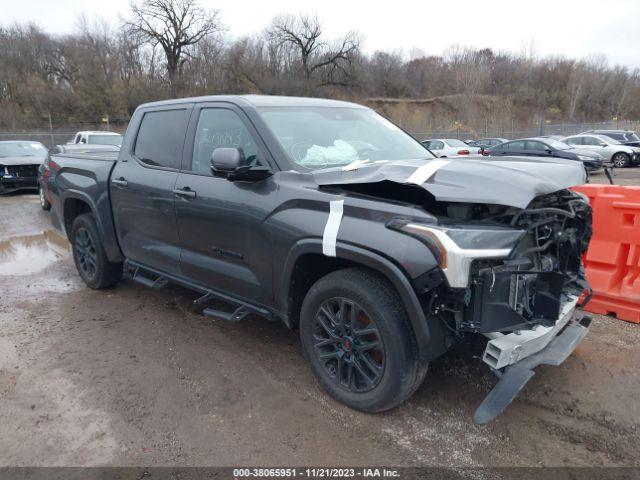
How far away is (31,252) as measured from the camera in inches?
290

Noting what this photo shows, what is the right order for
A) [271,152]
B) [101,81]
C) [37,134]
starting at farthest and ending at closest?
1. [101,81]
2. [37,134]
3. [271,152]

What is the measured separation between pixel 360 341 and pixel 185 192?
1.86 metres

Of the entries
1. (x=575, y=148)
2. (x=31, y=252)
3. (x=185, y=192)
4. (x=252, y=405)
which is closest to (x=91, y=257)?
(x=185, y=192)

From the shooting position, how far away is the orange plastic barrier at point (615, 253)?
431 centimetres

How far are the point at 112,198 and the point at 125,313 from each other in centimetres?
114

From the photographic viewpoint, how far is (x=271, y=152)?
335 centimetres

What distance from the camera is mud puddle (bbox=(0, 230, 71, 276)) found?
6477 millimetres

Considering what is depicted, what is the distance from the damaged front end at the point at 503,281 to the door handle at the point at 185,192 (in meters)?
1.80

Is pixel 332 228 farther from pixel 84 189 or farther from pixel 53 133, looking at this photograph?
pixel 53 133

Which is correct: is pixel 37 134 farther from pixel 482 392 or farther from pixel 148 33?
pixel 482 392

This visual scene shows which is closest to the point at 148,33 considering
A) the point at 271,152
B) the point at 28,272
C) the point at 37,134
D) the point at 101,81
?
the point at 101,81

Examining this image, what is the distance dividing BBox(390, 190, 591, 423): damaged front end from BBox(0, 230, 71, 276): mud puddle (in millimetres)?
5720

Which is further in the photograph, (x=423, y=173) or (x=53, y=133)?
(x=53, y=133)

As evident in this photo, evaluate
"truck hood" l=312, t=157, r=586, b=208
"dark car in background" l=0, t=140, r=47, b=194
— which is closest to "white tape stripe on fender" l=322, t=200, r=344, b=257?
"truck hood" l=312, t=157, r=586, b=208
